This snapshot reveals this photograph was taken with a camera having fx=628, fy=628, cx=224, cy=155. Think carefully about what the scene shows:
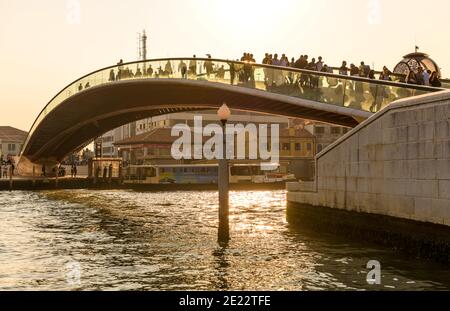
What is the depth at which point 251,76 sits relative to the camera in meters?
24.2

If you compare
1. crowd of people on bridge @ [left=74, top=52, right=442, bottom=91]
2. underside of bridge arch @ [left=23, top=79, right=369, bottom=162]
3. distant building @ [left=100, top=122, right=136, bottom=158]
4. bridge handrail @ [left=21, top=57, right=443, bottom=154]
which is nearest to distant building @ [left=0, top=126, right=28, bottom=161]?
distant building @ [left=100, top=122, right=136, bottom=158]

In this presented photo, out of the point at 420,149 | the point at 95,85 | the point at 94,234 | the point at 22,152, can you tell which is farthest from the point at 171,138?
the point at 420,149

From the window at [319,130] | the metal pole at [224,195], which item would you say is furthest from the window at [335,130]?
the metal pole at [224,195]

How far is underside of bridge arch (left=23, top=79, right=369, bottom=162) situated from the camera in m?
24.2

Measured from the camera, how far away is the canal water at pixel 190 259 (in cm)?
1036

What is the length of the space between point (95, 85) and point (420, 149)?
2576cm

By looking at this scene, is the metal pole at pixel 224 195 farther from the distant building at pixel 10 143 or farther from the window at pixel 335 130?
the distant building at pixel 10 143

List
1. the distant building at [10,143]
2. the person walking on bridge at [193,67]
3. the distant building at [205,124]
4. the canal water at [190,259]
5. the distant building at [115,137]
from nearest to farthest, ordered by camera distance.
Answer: the canal water at [190,259] < the person walking on bridge at [193,67] < the distant building at [205,124] < the distant building at [115,137] < the distant building at [10,143]

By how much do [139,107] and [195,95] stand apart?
6.78m

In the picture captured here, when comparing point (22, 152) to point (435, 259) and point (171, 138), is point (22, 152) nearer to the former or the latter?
point (171, 138)

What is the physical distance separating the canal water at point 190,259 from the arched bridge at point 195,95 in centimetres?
409

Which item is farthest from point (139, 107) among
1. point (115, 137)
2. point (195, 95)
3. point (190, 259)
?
point (115, 137)

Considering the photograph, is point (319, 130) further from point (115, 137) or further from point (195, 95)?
point (195, 95)

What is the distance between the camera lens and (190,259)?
1291cm
